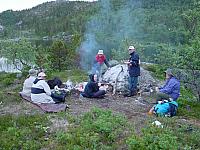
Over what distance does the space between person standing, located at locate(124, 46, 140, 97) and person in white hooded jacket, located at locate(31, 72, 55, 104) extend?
3.22 metres

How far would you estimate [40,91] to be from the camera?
1108 centimetres

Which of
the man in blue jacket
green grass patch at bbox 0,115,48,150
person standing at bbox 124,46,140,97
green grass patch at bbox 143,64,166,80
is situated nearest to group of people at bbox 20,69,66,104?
green grass patch at bbox 0,115,48,150

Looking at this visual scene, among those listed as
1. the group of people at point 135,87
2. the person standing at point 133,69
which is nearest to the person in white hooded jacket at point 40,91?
the group of people at point 135,87

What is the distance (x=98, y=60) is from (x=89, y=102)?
3.92 m

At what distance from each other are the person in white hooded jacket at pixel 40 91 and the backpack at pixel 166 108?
10.9 feet

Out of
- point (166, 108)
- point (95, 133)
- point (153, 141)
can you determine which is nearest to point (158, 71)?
point (166, 108)

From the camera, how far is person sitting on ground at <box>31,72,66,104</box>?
36.2 feet

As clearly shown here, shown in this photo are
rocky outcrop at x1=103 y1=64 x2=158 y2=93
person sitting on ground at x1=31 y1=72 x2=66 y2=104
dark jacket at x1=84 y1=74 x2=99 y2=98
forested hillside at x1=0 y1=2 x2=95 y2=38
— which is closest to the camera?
person sitting on ground at x1=31 y1=72 x2=66 y2=104

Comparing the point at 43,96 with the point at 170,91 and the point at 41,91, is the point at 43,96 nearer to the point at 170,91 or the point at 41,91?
the point at 41,91

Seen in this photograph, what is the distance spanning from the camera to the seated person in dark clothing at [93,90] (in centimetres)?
1241

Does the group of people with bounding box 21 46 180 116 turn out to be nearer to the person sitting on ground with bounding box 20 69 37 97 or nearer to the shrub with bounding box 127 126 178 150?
the person sitting on ground with bounding box 20 69 37 97

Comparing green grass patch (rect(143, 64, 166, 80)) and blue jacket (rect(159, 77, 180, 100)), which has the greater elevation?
blue jacket (rect(159, 77, 180, 100))

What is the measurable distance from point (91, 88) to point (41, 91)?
6.78 feet

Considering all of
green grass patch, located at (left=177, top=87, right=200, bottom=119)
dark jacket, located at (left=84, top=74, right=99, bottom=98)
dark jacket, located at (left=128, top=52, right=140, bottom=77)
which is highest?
Result: dark jacket, located at (left=128, top=52, right=140, bottom=77)
